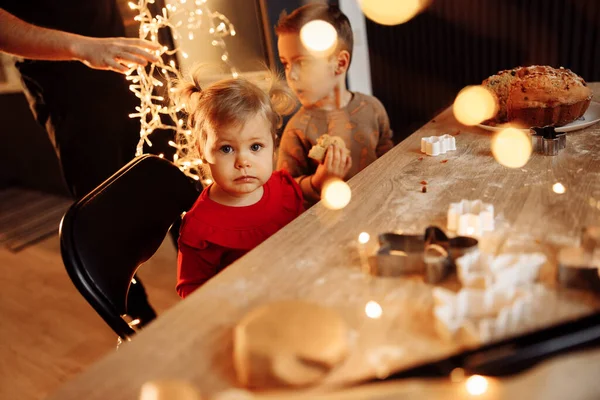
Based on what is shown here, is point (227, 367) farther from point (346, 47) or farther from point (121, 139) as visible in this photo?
point (121, 139)

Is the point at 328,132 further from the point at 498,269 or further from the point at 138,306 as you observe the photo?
the point at 498,269

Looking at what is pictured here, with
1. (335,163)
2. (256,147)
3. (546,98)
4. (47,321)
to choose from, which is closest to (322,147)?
(335,163)

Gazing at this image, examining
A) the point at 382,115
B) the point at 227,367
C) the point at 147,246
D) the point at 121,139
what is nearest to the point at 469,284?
the point at 227,367

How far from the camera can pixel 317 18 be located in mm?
1598

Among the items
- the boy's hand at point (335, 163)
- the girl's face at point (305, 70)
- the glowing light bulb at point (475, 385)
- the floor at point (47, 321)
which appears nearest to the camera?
the glowing light bulb at point (475, 385)

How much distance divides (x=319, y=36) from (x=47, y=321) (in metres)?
1.73

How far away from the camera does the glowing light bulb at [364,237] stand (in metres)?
0.82

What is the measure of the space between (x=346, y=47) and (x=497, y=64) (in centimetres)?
136

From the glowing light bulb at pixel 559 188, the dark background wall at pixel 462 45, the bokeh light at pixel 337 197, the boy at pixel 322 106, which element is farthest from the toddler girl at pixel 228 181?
the dark background wall at pixel 462 45

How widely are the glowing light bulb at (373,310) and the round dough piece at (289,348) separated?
0.06m

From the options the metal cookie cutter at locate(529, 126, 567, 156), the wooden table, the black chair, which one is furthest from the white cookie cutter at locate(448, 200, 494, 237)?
the black chair

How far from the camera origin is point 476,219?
0.80 meters

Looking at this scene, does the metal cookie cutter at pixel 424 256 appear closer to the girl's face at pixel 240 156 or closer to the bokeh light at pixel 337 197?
the bokeh light at pixel 337 197

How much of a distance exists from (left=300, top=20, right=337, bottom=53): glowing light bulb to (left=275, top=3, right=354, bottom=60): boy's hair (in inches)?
0.6
